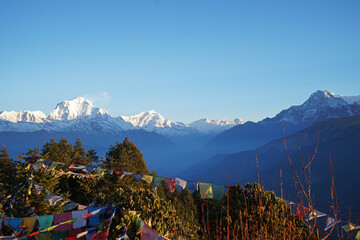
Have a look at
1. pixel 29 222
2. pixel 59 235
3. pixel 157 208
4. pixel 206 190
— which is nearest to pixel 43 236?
pixel 59 235

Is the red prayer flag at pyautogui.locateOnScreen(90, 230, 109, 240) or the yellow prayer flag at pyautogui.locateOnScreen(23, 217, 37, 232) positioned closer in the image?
the red prayer flag at pyautogui.locateOnScreen(90, 230, 109, 240)

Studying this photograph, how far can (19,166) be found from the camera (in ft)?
63.7

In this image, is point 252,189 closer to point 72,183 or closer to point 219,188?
point 219,188

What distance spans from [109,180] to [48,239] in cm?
2094

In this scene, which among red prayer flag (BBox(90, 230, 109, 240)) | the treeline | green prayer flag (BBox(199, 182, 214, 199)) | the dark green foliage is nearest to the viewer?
the dark green foliage

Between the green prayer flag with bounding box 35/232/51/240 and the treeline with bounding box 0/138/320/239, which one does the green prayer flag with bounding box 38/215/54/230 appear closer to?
the green prayer flag with bounding box 35/232/51/240

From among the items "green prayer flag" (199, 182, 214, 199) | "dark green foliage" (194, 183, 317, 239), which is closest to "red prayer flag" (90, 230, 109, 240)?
"dark green foliage" (194, 183, 317, 239)

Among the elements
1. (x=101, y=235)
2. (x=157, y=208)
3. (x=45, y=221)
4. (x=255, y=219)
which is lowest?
(x=157, y=208)

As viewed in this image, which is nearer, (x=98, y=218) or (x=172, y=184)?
(x=98, y=218)

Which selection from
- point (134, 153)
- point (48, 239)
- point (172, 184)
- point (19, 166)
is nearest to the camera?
point (48, 239)

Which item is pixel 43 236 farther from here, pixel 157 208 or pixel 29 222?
Result: pixel 157 208

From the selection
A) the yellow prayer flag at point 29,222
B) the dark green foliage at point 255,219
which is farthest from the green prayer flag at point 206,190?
the yellow prayer flag at point 29,222

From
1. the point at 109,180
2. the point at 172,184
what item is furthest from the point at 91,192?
the point at 172,184

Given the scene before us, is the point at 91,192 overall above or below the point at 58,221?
below
